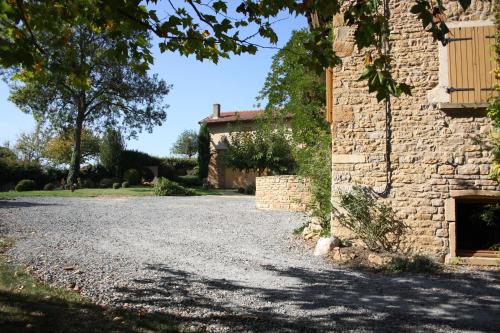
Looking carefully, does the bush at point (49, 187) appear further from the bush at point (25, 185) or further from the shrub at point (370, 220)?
the shrub at point (370, 220)

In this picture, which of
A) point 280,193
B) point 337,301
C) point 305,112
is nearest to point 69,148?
Result: point 280,193

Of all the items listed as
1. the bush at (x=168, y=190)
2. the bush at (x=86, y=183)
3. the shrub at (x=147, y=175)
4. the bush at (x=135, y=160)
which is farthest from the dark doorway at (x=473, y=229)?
the shrub at (x=147, y=175)

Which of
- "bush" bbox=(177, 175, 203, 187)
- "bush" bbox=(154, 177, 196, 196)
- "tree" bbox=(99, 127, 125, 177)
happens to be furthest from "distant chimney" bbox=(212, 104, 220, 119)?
"bush" bbox=(154, 177, 196, 196)

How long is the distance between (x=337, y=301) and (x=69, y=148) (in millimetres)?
39566

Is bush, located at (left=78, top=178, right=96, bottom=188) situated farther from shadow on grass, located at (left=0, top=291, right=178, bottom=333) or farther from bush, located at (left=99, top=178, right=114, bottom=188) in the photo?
shadow on grass, located at (left=0, top=291, right=178, bottom=333)

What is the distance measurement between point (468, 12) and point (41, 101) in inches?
1133

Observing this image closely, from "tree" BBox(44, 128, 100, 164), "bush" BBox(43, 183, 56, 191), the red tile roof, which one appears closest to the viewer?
"bush" BBox(43, 183, 56, 191)

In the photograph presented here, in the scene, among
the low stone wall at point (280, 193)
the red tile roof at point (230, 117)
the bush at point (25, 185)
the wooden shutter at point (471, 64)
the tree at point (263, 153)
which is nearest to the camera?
the wooden shutter at point (471, 64)

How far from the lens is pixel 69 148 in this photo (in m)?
39.9

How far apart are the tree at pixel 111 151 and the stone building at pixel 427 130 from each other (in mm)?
26542

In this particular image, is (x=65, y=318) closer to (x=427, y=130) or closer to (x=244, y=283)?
(x=244, y=283)

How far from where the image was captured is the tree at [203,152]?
33.6 m

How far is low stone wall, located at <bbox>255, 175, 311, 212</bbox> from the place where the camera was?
51.1 ft

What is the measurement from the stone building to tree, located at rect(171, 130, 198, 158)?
149ft
